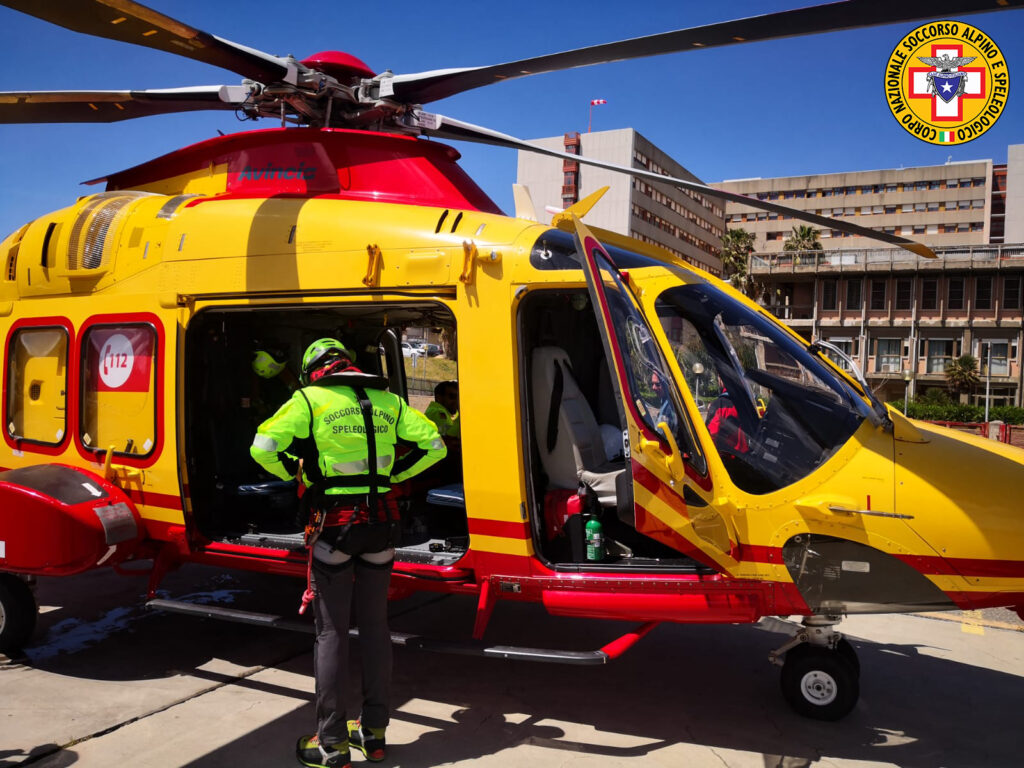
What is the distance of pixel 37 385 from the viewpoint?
18.3 feet

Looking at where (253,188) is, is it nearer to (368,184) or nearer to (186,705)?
(368,184)

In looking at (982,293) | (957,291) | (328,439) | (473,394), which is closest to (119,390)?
(328,439)

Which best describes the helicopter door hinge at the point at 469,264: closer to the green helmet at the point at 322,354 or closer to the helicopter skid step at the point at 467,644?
the green helmet at the point at 322,354

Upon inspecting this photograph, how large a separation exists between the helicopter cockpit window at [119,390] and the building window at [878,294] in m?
56.6

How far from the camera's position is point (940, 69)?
14.2 meters

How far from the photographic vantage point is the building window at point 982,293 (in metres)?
51.2

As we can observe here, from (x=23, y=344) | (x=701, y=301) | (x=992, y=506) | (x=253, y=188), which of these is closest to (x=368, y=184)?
(x=253, y=188)

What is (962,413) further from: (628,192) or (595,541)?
(595,541)

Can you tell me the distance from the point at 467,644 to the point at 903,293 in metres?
56.7

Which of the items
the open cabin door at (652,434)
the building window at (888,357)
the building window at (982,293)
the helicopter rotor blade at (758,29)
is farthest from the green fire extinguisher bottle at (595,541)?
the building window at (982,293)

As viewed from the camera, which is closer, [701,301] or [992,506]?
[992,506]

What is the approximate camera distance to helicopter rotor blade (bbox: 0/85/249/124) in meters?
4.98

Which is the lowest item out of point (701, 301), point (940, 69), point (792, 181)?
point (701, 301)

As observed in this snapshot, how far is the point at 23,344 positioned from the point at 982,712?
669 cm
